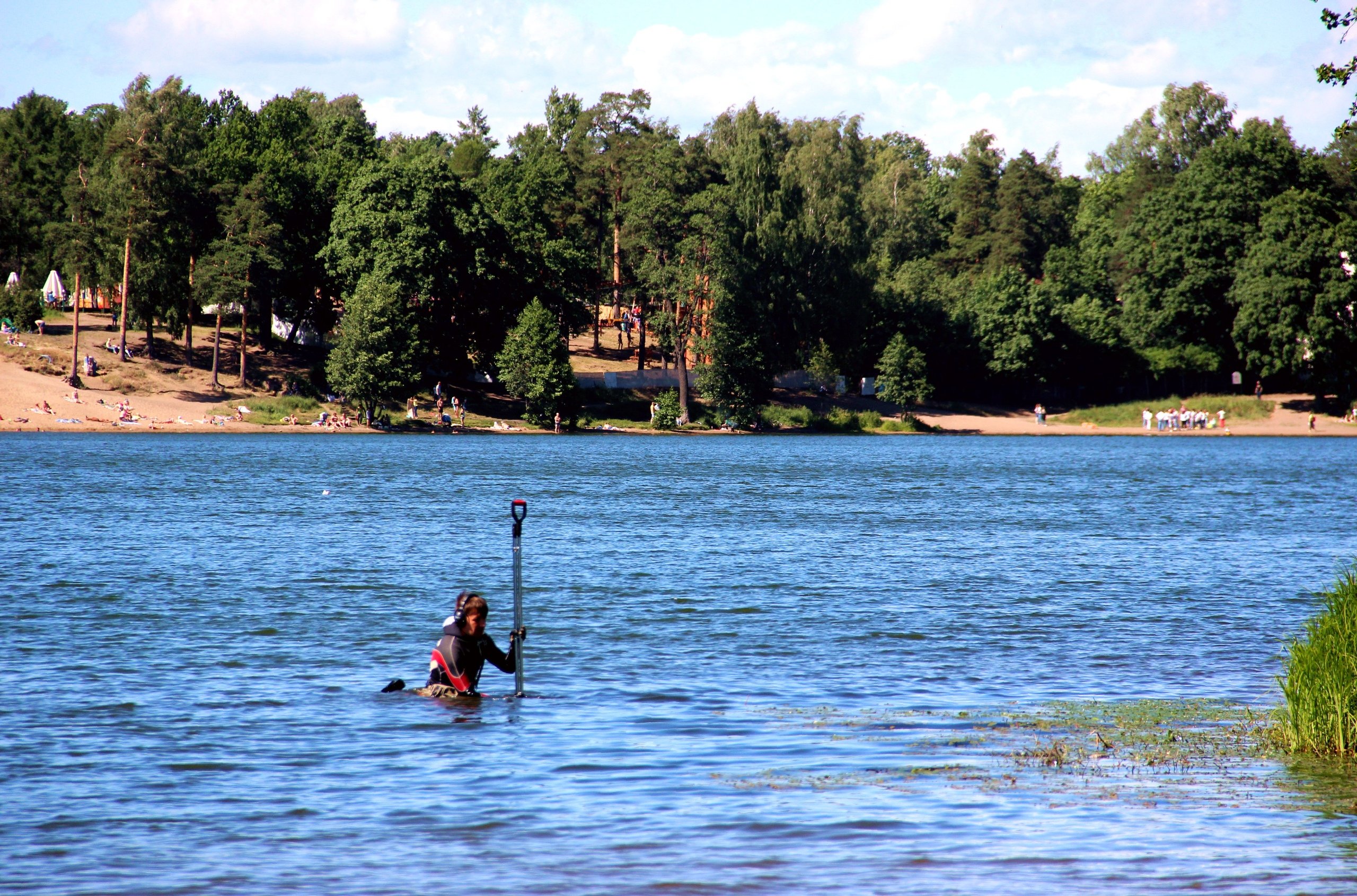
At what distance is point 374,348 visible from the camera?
93.0m

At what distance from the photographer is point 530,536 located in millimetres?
40312

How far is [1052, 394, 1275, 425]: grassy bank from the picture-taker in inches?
4825

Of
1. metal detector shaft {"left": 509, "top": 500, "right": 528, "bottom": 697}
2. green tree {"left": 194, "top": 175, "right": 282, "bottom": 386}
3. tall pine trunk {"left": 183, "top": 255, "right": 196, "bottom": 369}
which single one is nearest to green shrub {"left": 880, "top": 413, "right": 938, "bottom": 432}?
green tree {"left": 194, "top": 175, "right": 282, "bottom": 386}

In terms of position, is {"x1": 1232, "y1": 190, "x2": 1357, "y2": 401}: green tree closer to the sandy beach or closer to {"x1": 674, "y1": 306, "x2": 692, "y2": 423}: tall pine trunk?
{"x1": 674, "y1": 306, "x2": 692, "y2": 423}: tall pine trunk

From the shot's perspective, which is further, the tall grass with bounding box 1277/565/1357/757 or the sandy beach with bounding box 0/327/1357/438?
the sandy beach with bounding box 0/327/1357/438

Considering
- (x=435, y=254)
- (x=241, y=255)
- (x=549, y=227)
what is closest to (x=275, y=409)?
(x=241, y=255)

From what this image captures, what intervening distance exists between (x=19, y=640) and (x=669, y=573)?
1434cm

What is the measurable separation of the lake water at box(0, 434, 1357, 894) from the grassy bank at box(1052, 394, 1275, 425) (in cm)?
8081

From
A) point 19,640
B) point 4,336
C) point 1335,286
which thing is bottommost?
point 19,640

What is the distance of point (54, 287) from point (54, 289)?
14 centimetres

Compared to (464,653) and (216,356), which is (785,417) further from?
(464,653)

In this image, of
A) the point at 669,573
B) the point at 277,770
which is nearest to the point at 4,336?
the point at 669,573

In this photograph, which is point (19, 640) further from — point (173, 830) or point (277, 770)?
point (173, 830)

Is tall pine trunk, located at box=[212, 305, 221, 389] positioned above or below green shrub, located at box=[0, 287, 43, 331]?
below
